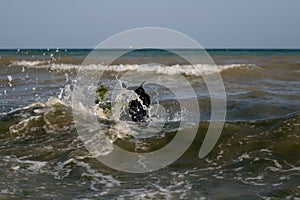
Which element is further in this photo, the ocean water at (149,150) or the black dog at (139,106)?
the black dog at (139,106)

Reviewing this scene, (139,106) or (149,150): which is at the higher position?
(139,106)

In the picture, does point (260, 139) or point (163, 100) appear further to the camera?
point (163, 100)

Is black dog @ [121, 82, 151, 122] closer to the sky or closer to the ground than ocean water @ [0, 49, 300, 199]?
closer to the sky

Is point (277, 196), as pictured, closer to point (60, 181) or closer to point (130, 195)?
point (130, 195)

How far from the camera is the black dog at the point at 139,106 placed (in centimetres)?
706

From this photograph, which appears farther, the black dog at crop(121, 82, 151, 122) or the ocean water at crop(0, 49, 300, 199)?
the black dog at crop(121, 82, 151, 122)

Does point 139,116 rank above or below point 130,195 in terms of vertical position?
above

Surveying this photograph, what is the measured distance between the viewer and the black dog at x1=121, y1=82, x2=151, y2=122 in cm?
706

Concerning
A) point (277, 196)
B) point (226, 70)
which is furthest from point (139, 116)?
point (226, 70)

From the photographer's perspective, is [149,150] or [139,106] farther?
[139,106]

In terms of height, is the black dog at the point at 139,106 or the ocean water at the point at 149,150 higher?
the black dog at the point at 139,106

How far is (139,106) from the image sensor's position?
727cm

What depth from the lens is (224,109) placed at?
900 centimetres

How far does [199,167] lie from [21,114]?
150 inches
